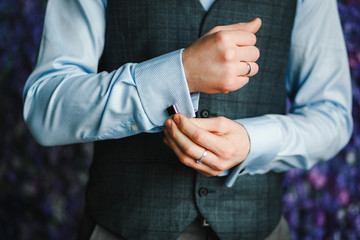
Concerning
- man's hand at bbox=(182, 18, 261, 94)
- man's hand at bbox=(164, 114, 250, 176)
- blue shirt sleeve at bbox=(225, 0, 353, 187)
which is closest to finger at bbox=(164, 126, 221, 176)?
man's hand at bbox=(164, 114, 250, 176)

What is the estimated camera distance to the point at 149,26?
2.92ft

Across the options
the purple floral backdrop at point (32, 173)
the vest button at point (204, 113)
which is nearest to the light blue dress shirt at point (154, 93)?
the vest button at point (204, 113)

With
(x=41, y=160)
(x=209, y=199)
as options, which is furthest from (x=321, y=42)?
(x=41, y=160)

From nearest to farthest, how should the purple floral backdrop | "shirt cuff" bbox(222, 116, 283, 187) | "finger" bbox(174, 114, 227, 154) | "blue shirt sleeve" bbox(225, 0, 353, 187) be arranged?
1. "finger" bbox(174, 114, 227, 154)
2. "shirt cuff" bbox(222, 116, 283, 187)
3. "blue shirt sleeve" bbox(225, 0, 353, 187)
4. the purple floral backdrop

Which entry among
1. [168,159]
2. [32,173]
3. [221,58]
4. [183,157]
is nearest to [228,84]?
[221,58]

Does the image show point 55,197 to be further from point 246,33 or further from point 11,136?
point 246,33

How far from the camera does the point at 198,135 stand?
2.21 ft

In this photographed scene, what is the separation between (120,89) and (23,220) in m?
1.63

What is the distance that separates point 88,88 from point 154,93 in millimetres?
153

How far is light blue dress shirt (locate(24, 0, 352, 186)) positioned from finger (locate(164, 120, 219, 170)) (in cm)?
7

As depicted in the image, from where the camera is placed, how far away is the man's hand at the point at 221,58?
2.23ft

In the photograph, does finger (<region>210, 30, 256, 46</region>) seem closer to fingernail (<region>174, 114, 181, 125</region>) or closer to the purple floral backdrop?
fingernail (<region>174, 114, 181, 125</region>)

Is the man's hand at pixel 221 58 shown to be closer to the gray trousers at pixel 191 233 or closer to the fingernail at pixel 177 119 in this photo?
the fingernail at pixel 177 119

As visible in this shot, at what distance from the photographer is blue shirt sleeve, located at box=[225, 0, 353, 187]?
0.95 meters
